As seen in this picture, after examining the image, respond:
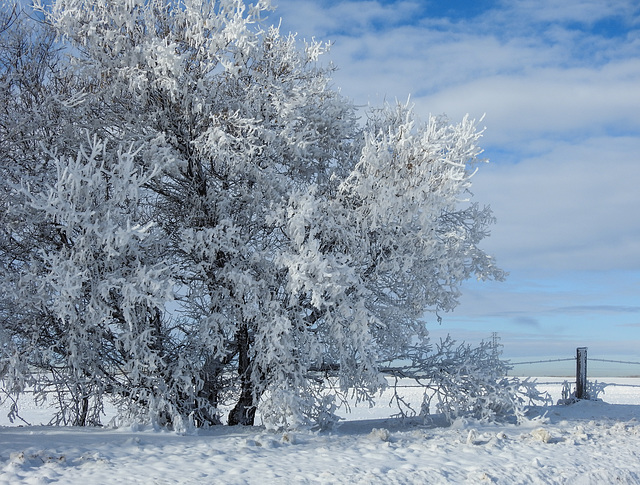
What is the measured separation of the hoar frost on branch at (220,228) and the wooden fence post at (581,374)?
18.2 feet

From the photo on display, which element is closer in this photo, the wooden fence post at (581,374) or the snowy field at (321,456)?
the snowy field at (321,456)

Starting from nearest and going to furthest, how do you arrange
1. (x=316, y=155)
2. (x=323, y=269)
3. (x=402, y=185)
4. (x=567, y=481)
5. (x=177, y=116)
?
1. (x=567, y=481)
2. (x=323, y=269)
3. (x=402, y=185)
4. (x=177, y=116)
5. (x=316, y=155)

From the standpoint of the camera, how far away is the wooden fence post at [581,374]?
14.6 metres

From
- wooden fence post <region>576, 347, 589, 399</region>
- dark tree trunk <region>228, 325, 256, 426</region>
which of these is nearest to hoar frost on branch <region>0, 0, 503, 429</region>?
dark tree trunk <region>228, 325, 256, 426</region>

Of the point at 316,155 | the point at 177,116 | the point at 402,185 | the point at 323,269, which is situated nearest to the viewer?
the point at 323,269

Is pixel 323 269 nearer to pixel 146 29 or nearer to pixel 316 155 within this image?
pixel 316 155

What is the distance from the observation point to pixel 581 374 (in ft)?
48.1

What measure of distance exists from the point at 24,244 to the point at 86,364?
215 cm

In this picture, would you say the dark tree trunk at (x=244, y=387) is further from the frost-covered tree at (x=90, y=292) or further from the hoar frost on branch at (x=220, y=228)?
the frost-covered tree at (x=90, y=292)

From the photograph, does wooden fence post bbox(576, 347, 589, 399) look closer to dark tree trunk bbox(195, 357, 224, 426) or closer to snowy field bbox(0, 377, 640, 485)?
snowy field bbox(0, 377, 640, 485)

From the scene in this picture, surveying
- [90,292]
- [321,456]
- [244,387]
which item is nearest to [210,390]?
[244,387]

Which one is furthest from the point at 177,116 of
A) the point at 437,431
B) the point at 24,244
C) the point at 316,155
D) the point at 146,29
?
the point at 437,431

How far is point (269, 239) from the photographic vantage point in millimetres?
10414

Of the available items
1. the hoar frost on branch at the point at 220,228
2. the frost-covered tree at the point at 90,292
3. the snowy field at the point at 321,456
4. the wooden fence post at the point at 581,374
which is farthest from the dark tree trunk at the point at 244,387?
the wooden fence post at the point at 581,374
